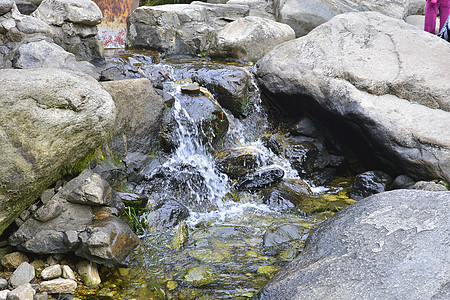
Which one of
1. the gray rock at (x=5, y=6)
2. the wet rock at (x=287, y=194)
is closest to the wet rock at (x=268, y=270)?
the wet rock at (x=287, y=194)

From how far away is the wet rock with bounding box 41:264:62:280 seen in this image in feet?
12.0

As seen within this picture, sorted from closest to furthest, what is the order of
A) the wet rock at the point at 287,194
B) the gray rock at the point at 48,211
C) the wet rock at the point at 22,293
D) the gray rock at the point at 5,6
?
the wet rock at the point at 22,293
the gray rock at the point at 48,211
the gray rock at the point at 5,6
the wet rock at the point at 287,194

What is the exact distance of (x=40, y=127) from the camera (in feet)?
11.8

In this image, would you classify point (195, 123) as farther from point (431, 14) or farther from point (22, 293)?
point (431, 14)

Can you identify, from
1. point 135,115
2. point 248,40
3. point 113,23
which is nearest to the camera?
point 135,115

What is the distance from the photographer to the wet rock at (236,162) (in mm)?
5941

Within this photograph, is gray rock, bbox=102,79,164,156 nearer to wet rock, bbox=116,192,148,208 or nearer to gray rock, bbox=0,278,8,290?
wet rock, bbox=116,192,148,208

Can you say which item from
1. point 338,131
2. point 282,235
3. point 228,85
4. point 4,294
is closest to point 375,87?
point 338,131

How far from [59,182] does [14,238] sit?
0.63 meters

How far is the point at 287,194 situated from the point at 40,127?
335 cm

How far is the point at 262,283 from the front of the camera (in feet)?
12.6

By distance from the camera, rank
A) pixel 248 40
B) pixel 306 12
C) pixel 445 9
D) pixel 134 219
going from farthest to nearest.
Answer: pixel 306 12
pixel 445 9
pixel 248 40
pixel 134 219

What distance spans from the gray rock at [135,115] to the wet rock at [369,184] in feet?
9.70

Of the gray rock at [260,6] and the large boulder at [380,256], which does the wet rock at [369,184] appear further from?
the gray rock at [260,6]
